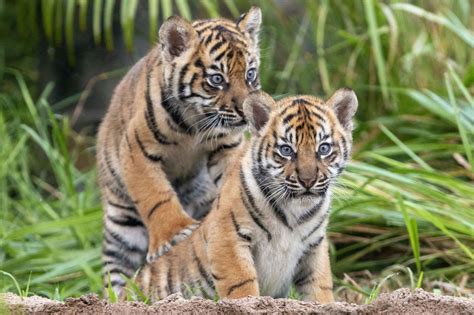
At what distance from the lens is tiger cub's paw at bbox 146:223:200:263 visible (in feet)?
15.0

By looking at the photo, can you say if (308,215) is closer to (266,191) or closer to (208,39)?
(266,191)

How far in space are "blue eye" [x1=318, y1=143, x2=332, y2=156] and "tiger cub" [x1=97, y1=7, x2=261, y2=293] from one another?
61 cm

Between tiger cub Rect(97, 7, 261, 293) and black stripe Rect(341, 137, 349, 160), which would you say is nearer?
black stripe Rect(341, 137, 349, 160)

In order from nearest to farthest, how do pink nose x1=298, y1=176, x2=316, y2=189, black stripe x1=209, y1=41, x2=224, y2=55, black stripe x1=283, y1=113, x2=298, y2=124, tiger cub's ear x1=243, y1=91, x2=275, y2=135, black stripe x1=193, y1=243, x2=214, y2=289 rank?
pink nose x1=298, y1=176, x2=316, y2=189 → black stripe x1=283, y1=113, x2=298, y2=124 → tiger cub's ear x1=243, y1=91, x2=275, y2=135 → black stripe x1=193, y1=243, x2=214, y2=289 → black stripe x1=209, y1=41, x2=224, y2=55

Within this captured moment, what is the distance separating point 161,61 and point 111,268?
1.17 metres

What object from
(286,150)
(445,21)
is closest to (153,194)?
(286,150)

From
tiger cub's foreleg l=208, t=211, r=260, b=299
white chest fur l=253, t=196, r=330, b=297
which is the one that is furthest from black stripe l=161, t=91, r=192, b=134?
white chest fur l=253, t=196, r=330, b=297

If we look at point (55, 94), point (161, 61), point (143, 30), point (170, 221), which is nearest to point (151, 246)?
point (170, 221)

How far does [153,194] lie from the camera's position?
15.5ft

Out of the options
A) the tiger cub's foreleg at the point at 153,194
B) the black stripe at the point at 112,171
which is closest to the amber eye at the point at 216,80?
the tiger cub's foreleg at the point at 153,194

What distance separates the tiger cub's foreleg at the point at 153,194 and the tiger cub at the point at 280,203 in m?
0.53

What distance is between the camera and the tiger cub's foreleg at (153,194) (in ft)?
15.2

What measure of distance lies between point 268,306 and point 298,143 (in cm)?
76

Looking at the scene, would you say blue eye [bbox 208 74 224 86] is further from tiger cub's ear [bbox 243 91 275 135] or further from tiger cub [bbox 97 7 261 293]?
tiger cub's ear [bbox 243 91 275 135]
